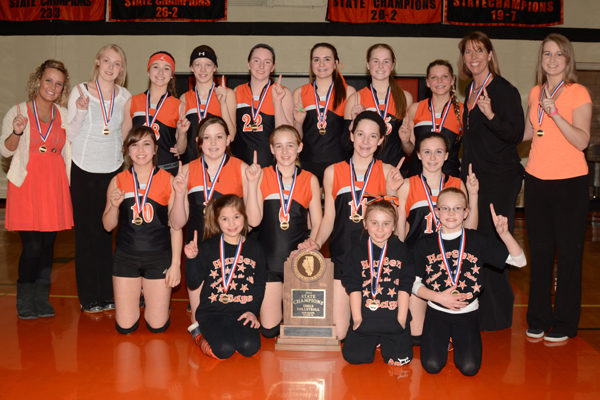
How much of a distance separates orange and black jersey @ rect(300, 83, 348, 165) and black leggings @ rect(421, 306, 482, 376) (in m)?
1.63

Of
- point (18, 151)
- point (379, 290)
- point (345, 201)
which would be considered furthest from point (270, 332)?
point (18, 151)

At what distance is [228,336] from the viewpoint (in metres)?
3.35

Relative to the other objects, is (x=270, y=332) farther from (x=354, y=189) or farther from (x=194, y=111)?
(x=194, y=111)

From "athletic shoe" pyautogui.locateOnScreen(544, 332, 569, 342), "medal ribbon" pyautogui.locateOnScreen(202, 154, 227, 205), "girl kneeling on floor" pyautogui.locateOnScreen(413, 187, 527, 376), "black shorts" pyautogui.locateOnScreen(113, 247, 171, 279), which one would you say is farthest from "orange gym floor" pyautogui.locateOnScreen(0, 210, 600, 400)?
"medal ribbon" pyautogui.locateOnScreen(202, 154, 227, 205)

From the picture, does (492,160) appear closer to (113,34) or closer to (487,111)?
(487,111)

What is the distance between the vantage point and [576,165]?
3.56 metres

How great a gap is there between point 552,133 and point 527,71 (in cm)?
757

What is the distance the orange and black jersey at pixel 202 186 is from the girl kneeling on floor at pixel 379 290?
1.12 meters

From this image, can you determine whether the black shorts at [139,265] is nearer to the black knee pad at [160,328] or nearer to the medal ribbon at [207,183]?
the black knee pad at [160,328]

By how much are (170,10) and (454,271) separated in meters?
8.58

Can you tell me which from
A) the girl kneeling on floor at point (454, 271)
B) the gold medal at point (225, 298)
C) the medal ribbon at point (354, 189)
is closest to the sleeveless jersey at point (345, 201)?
the medal ribbon at point (354, 189)

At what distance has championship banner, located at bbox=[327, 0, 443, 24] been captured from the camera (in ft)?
31.9

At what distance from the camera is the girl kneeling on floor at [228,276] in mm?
3443

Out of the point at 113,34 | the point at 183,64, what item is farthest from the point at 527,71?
the point at 113,34
